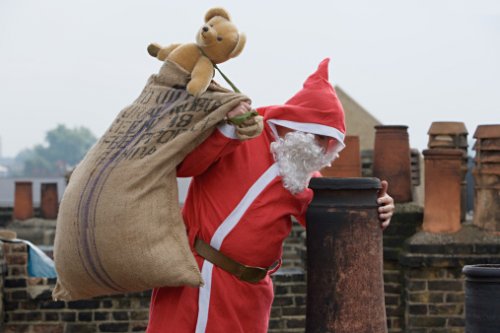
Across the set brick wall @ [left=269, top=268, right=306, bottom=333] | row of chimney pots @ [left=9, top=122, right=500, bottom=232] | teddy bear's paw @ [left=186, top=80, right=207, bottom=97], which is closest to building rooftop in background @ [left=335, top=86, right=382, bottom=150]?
row of chimney pots @ [left=9, top=122, right=500, bottom=232]

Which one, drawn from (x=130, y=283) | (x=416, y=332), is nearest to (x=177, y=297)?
(x=130, y=283)

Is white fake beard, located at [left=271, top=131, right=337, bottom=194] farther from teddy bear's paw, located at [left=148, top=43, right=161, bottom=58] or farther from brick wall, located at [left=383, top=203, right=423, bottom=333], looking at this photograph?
brick wall, located at [left=383, top=203, right=423, bottom=333]

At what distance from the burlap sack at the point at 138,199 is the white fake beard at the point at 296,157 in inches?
14.0

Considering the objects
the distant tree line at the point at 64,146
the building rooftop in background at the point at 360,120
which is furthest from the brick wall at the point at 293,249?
the distant tree line at the point at 64,146

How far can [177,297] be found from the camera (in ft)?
13.0

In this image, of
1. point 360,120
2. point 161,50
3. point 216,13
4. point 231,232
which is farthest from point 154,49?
point 360,120

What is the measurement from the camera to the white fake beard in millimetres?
4031

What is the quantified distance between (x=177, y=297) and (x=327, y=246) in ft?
2.45

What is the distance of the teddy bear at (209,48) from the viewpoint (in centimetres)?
382

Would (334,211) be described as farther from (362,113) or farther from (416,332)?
(362,113)

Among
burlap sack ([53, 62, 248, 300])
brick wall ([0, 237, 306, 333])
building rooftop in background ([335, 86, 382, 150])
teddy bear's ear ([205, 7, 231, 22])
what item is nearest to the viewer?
burlap sack ([53, 62, 248, 300])

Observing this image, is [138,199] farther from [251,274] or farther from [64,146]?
[64,146]

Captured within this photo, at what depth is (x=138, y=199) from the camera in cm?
373

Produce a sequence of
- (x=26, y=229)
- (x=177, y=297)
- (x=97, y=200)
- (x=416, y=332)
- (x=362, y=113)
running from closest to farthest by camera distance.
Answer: (x=97, y=200)
(x=177, y=297)
(x=416, y=332)
(x=26, y=229)
(x=362, y=113)
